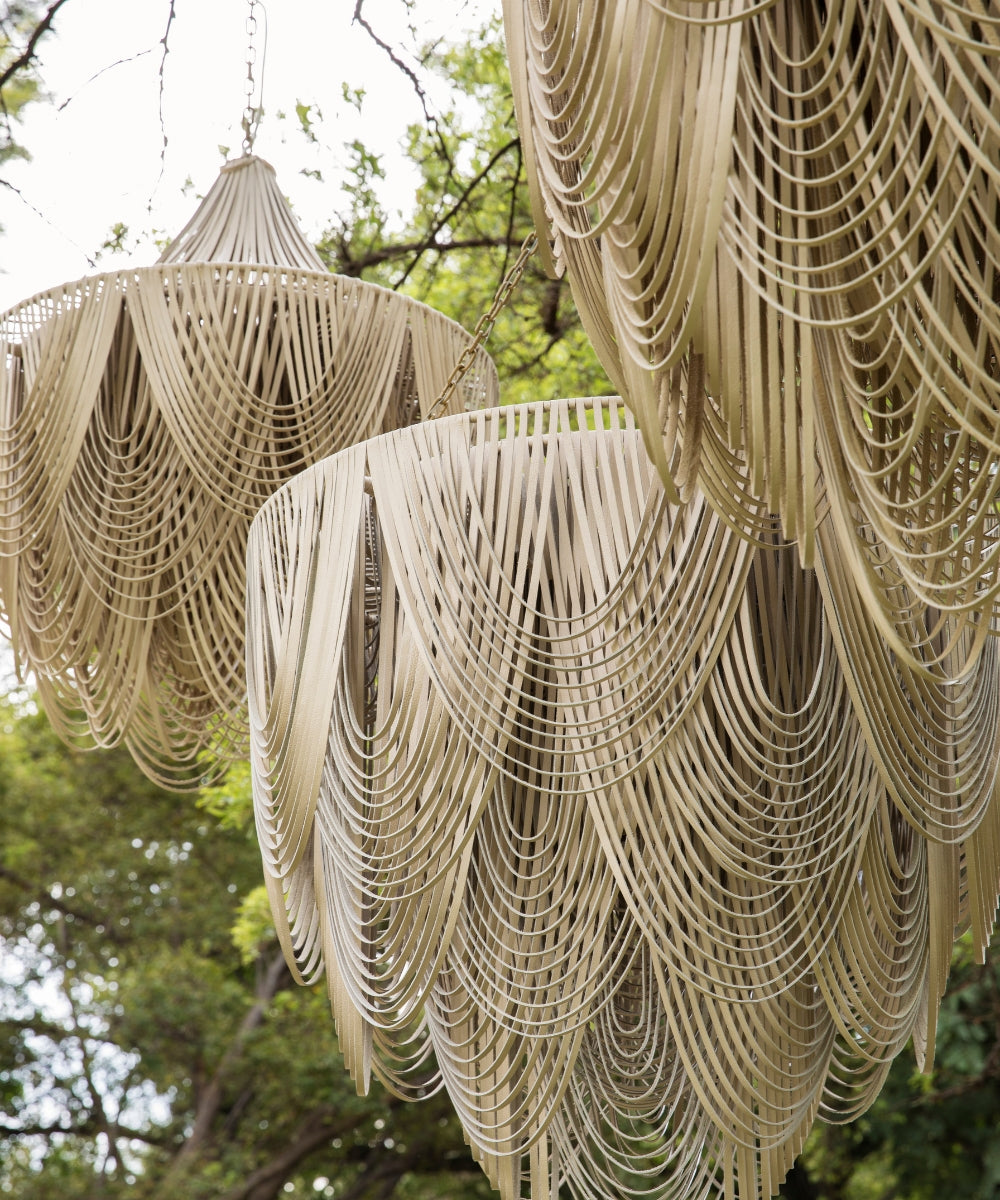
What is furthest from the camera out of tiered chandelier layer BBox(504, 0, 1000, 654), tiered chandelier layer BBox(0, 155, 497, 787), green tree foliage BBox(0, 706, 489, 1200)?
green tree foliage BBox(0, 706, 489, 1200)

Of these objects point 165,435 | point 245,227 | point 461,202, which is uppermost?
point 461,202

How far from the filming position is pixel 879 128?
1.84 ft

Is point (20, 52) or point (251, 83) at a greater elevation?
point (20, 52)

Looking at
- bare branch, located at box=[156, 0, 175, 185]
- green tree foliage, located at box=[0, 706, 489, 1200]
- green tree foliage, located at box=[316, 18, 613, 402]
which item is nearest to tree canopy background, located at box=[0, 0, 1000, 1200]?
green tree foliage, located at box=[0, 706, 489, 1200]

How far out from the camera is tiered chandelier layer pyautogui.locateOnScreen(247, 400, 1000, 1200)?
93cm

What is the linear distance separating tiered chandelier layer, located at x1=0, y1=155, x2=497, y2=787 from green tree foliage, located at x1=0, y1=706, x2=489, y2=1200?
5.28 m

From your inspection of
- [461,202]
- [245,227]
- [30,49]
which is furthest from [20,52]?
[461,202]

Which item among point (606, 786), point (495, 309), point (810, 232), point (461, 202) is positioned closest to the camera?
point (810, 232)

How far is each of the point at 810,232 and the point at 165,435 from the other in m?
1.06

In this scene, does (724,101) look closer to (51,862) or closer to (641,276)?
(641,276)

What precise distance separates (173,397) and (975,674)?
3.02 ft

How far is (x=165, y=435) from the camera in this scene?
155 centimetres

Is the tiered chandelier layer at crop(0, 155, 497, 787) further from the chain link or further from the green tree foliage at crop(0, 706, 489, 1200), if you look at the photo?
the green tree foliage at crop(0, 706, 489, 1200)

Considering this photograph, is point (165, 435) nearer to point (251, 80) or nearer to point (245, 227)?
point (245, 227)
